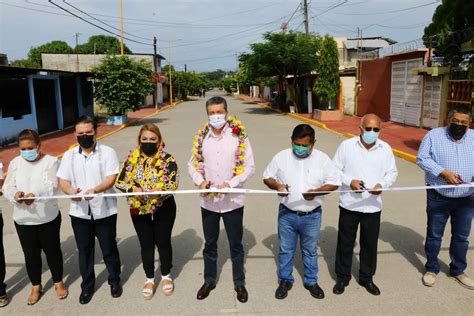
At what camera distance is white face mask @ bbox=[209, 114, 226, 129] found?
3.41 m

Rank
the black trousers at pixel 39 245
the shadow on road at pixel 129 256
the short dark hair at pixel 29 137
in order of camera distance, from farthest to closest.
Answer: the shadow on road at pixel 129 256 → the black trousers at pixel 39 245 → the short dark hair at pixel 29 137

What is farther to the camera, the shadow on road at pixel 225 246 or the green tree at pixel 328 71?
the green tree at pixel 328 71

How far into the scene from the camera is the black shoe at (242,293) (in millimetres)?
3561

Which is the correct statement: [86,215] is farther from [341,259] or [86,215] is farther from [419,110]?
[419,110]

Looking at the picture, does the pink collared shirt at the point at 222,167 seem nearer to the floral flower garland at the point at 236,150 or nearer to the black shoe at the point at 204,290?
the floral flower garland at the point at 236,150

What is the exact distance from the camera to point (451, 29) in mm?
16078

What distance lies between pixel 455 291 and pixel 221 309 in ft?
6.94

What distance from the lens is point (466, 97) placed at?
1259 centimetres

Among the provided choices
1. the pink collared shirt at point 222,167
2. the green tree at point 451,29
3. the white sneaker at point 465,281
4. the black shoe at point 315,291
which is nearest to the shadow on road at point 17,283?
the pink collared shirt at point 222,167

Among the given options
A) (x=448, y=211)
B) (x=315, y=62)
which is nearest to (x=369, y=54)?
(x=315, y=62)

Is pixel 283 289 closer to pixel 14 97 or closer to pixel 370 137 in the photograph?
pixel 370 137

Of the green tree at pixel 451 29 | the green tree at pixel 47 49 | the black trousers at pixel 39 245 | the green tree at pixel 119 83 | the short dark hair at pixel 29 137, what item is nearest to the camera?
the short dark hair at pixel 29 137

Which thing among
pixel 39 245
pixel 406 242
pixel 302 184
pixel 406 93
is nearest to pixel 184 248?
pixel 39 245

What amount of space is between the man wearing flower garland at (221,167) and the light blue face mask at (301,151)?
41cm
